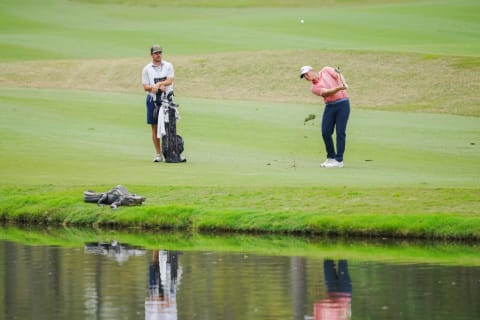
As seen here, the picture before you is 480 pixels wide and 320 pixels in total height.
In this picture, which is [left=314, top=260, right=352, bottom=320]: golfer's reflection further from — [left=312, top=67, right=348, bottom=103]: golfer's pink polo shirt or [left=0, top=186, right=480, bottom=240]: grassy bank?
[left=312, top=67, right=348, bottom=103]: golfer's pink polo shirt

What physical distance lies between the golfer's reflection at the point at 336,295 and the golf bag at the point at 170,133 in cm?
942

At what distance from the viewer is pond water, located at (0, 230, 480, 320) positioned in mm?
12000

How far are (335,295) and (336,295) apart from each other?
1cm

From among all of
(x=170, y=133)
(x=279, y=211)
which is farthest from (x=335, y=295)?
(x=170, y=133)

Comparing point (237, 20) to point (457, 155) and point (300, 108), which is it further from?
point (457, 155)

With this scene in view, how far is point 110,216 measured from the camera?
19.1m

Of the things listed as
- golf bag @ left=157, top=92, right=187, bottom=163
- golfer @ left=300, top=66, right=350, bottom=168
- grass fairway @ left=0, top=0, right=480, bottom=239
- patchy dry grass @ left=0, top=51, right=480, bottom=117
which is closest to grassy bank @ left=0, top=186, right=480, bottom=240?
grass fairway @ left=0, top=0, right=480, bottom=239

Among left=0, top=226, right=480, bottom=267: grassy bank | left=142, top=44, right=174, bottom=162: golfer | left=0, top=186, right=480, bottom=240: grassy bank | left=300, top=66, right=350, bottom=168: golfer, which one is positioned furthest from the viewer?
left=142, top=44, right=174, bottom=162: golfer

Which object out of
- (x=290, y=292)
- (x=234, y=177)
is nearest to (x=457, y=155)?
(x=234, y=177)

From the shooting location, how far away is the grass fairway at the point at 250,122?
1880cm

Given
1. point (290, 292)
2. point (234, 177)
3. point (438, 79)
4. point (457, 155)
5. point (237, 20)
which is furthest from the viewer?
point (237, 20)

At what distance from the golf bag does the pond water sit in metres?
6.96

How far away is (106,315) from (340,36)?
149 ft

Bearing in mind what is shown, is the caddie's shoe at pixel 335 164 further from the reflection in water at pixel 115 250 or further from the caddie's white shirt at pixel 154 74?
the reflection in water at pixel 115 250
